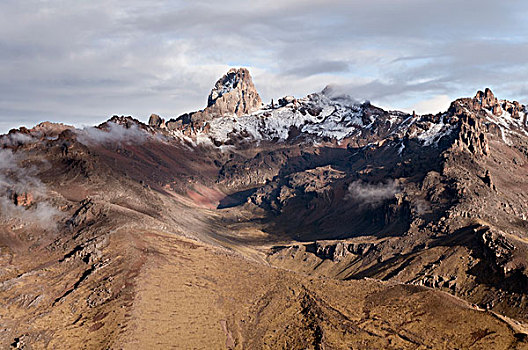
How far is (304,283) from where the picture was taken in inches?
6250

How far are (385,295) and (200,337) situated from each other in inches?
2189

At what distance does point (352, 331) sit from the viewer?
408 feet

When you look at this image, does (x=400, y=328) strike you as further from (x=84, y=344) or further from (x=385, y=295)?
(x=84, y=344)

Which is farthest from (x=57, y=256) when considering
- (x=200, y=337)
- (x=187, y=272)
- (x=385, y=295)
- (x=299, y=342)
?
(x=385, y=295)

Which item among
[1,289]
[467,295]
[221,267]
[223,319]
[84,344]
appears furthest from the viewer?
[467,295]

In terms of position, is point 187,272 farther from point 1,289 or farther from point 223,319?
point 1,289

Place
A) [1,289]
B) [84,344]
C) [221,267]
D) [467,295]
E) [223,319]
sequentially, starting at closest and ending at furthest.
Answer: [84,344] < [223,319] < [1,289] < [221,267] < [467,295]

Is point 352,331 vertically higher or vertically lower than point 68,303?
lower

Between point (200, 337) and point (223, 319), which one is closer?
point (200, 337)

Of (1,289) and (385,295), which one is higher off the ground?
(1,289)

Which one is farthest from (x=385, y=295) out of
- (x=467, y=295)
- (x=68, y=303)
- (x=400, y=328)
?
(x=68, y=303)

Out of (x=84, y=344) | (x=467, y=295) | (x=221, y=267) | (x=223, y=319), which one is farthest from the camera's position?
(x=467, y=295)

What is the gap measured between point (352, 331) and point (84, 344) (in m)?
67.3

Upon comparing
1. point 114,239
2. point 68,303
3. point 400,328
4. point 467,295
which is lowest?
point 467,295
